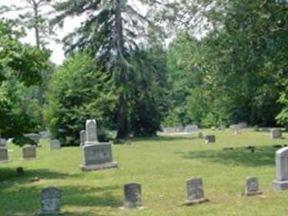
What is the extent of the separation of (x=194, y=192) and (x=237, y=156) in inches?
431

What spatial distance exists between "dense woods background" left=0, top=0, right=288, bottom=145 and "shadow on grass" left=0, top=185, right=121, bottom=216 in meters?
3.04

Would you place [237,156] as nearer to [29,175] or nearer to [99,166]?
[99,166]

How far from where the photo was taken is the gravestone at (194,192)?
43.6 feet

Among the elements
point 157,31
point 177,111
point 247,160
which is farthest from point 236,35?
point 177,111

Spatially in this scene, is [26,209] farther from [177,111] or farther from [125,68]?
[177,111]

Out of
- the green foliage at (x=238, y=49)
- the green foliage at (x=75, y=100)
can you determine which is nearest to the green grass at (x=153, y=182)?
the green foliage at (x=238, y=49)

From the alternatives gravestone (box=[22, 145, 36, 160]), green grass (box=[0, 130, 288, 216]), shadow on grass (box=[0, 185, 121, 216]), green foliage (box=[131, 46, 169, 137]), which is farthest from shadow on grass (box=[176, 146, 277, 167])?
green foliage (box=[131, 46, 169, 137])

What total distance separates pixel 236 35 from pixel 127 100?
2024 cm

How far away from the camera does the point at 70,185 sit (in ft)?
57.3

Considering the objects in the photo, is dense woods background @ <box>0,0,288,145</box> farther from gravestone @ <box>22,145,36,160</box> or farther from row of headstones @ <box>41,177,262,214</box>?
row of headstones @ <box>41,177,262,214</box>

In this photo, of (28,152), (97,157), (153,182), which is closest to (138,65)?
(28,152)

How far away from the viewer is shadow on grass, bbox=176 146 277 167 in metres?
21.5

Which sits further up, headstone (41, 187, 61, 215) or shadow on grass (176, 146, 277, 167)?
shadow on grass (176, 146, 277, 167)

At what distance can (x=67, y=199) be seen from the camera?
14719 millimetres
